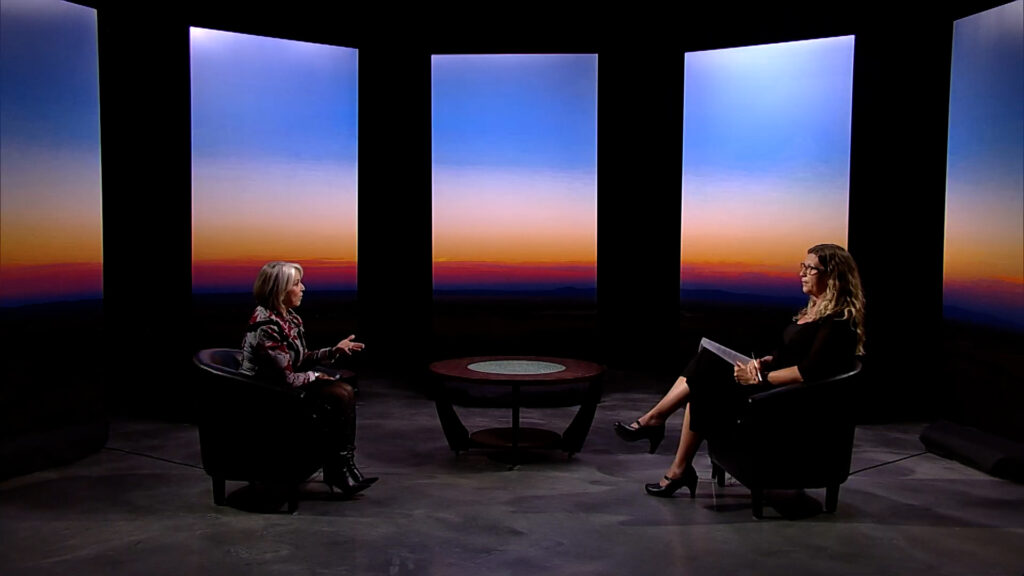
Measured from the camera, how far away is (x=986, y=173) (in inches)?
203

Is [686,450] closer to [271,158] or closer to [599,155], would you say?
[599,155]

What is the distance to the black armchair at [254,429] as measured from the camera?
3547mm

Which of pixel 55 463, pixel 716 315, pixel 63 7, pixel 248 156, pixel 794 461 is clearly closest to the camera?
pixel 794 461

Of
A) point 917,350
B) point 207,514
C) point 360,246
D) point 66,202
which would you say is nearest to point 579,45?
point 360,246

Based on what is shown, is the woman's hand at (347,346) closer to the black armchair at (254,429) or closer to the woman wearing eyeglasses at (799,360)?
the black armchair at (254,429)

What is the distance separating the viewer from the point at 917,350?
19.1ft

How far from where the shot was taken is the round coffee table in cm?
446

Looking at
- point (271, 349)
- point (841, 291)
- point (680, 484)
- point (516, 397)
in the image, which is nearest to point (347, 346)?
point (271, 349)

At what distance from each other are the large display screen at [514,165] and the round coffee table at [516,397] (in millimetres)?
2467

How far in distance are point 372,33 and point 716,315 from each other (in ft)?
13.0

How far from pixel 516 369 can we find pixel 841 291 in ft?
6.29

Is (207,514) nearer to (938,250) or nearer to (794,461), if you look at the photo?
(794,461)

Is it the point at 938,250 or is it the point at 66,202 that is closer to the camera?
the point at 66,202

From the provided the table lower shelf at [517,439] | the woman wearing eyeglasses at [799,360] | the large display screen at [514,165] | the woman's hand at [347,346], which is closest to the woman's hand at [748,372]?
the woman wearing eyeglasses at [799,360]
